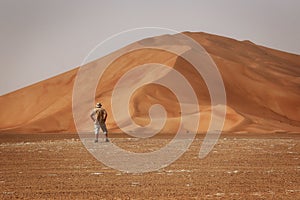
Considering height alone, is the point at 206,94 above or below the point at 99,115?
below

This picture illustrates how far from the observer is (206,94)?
215 feet

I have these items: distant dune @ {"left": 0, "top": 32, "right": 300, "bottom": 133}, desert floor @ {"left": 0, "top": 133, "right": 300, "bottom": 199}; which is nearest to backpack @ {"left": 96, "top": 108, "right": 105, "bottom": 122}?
desert floor @ {"left": 0, "top": 133, "right": 300, "bottom": 199}

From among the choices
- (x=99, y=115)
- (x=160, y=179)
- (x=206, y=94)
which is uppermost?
(x=99, y=115)

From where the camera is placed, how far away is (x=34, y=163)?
17953 mm

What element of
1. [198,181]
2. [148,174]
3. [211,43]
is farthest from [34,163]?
[211,43]

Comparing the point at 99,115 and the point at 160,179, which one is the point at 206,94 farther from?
the point at 160,179

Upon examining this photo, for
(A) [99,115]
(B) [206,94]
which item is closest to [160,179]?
(A) [99,115]

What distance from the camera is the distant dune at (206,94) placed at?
57.0m

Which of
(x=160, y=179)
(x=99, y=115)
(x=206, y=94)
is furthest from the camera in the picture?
(x=206, y=94)

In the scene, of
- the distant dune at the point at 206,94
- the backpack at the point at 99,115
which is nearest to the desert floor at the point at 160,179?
the backpack at the point at 99,115

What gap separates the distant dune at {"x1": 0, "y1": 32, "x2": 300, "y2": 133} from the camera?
56969mm

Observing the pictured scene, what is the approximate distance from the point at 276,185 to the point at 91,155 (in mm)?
9284

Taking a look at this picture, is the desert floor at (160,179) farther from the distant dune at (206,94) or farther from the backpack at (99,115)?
the distant dune at (206,94)

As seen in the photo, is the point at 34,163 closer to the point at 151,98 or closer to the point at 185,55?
the point at 151,98
